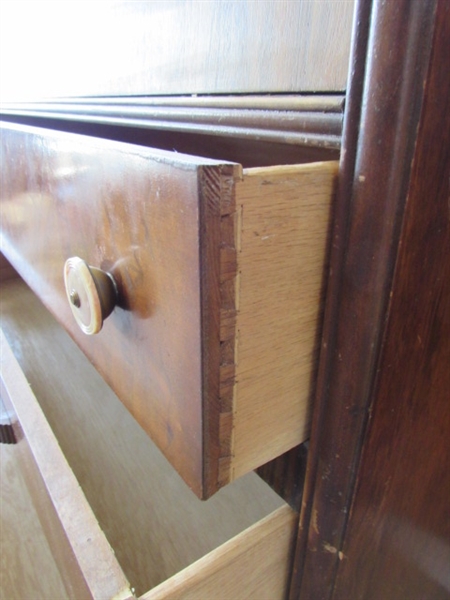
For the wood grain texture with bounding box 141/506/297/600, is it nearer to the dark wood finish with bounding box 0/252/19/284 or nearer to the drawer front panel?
the drawer front panel

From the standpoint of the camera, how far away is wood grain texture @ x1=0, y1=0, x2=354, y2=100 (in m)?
0.22

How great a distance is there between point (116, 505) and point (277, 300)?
39 cm

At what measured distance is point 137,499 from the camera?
52cm

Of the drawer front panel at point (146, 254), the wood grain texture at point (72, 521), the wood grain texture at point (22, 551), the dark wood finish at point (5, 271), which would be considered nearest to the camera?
the drawer front panel at point (146, 254)

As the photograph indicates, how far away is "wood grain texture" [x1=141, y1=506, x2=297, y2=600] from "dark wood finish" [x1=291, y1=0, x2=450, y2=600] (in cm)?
2

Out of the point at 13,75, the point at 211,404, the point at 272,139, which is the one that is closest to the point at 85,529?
the point at 211,404

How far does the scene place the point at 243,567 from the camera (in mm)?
344

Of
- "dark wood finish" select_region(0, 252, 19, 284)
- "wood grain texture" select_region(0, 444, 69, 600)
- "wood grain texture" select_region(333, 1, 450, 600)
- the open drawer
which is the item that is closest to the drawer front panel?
the open drawer

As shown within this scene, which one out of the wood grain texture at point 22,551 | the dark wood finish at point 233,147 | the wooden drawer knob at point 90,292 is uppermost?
the dark wood finish at point 233,147

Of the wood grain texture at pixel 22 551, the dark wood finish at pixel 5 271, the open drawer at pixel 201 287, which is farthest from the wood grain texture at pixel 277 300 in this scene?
the dark wood finish at pixel 5 271

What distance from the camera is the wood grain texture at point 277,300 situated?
0.20m

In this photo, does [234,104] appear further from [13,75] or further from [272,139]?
[13,75]

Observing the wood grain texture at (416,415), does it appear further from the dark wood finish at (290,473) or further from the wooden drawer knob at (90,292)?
the wooden drawer knob at (90,292)

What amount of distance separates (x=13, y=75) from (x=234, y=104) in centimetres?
55
